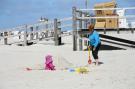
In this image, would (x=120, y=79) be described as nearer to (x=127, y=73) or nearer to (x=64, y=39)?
(x=127, y=73)

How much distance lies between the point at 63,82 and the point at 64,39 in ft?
68.1

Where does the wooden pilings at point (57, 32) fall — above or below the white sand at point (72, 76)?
A: above

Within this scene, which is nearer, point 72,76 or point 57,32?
point 72,76

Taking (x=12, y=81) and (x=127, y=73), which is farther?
(x=127, y=73)

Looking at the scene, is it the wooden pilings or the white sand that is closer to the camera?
the white sand

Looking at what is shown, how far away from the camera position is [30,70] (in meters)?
14.2

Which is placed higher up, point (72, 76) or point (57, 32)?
point (57, 32)

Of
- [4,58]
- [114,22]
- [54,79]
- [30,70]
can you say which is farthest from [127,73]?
[114,22]

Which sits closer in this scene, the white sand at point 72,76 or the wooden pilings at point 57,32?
the white sand at point 72,76

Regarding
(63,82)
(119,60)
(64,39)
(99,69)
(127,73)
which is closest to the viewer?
(63,82)

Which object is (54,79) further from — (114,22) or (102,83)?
(114,22)

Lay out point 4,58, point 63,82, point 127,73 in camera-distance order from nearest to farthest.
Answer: point 63,82, point 127,73, point 4,58

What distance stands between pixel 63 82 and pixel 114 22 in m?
18.7

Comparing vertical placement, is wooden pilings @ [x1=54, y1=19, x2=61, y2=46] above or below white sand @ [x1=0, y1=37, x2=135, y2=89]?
above
